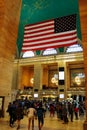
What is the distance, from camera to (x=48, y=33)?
46.3 feet

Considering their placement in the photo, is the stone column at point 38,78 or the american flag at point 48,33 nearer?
the american flag at point 48,33

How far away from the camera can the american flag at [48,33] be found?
553 inches

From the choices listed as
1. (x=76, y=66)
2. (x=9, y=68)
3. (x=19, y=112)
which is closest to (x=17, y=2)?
(x=9, y=68)

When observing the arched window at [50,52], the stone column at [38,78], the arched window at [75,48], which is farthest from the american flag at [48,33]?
the stone column at [38,78]

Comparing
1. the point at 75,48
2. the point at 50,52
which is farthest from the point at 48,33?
the point at 50,52

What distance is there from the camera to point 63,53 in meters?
27.3

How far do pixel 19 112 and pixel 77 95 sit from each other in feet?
66.3

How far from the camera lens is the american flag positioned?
46.1ft

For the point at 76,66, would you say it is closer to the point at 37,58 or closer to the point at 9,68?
the point at 37,58

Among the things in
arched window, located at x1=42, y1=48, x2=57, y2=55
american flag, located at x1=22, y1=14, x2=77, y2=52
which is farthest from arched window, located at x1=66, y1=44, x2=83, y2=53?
american flag, located at x1=22, y1=14, x2=77, y2=52

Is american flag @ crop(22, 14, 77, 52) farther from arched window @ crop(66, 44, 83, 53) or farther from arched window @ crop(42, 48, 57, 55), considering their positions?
arched window @ crop(42, 48, 57, 55)

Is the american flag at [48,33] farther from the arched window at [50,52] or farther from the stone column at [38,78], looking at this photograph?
the stone column at [38,78]

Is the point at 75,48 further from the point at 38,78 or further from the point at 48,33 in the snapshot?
the point at 48,33

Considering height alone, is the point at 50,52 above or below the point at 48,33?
above
